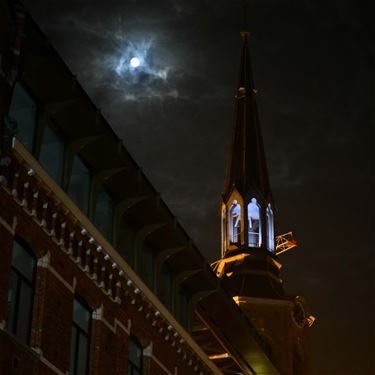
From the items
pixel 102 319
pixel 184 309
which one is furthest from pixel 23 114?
pixel 184 309

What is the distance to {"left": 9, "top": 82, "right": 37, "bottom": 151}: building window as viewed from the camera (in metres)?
29.1

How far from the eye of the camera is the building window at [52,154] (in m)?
30.3

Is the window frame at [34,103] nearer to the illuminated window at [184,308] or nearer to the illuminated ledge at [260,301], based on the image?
the illuminated window at [184,308]

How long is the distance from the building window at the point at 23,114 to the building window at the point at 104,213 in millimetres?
4382

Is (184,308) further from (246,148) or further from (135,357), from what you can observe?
(246,148)

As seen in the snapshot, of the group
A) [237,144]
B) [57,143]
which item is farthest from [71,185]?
[237,144]

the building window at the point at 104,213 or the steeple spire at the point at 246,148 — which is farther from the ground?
→ the steeple spire at the point at 246,148

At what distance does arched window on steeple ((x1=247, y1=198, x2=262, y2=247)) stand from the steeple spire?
3.51 ft

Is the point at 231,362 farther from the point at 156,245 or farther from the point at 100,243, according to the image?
the point at 100,243

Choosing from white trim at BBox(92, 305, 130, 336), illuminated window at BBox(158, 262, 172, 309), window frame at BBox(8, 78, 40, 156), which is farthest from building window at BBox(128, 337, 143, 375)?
window frame at BBox(8, 78, 40, 156)

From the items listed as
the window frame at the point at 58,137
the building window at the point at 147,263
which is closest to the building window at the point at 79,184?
the window frame at the point at 58,137

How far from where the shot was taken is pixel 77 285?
3017cm

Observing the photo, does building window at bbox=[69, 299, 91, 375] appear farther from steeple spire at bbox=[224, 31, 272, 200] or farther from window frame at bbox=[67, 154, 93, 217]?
steeple spire at bbox=[224, 31, 272, 200]

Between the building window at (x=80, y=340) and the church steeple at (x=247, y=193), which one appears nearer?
the building window at (x=80, y=340)
